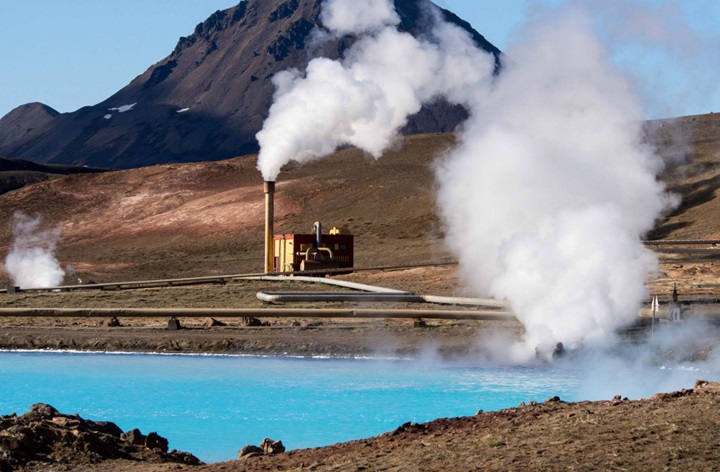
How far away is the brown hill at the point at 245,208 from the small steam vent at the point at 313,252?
8.11 meters

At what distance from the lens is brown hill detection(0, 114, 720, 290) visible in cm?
7575

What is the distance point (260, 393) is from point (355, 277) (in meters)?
30.8

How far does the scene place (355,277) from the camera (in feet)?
175

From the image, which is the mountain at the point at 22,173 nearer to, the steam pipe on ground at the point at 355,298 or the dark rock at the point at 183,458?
the steam pipe on ground at the point at 355,298

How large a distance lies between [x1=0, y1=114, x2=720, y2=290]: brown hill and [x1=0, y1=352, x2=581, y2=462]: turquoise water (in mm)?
27581

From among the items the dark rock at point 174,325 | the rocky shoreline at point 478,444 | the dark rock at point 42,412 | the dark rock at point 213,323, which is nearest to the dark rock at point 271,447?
the rocky shoreline at point 478,444

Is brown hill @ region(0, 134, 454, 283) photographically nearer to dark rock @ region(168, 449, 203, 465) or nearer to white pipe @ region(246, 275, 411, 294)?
white pipe @ region(246, 275, 411, 294)

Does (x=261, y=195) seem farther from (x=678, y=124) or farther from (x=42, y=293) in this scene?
(x=42, y=293)

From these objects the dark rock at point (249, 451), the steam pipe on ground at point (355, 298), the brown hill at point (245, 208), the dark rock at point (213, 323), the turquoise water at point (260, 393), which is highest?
the brown hill at point (245, 208)

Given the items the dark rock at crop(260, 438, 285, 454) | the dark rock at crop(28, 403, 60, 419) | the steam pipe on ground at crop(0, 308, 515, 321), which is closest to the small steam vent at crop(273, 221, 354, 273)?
the steam pipe on ground at crop(0, 308, 515, 321)

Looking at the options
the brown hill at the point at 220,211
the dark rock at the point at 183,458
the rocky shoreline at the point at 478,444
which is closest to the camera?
the rocky shoreline at the point at 478,444

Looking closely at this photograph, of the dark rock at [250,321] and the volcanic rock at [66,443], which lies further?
the dark rock at [250,321]

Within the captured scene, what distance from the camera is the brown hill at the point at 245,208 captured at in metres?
75.8

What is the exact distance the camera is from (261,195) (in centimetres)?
11069
